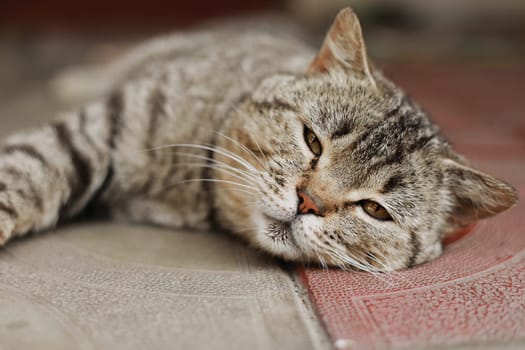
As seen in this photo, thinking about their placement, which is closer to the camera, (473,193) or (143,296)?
(143,296)

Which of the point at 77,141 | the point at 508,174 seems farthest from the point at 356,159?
the point at 508,174

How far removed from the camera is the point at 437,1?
23.3 ft

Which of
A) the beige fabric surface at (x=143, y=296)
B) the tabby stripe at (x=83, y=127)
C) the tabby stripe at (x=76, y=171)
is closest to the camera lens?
the beige fabric surface at (x=143, y=296)

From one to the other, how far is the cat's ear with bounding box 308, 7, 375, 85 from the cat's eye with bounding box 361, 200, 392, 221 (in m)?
0.38

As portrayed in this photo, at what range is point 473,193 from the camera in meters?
1.51

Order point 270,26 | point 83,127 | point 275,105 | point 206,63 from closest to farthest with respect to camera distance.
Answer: point 275,105
point 83,127
point 206,63
point 270,26

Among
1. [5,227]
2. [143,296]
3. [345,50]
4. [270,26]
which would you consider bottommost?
[143,296]

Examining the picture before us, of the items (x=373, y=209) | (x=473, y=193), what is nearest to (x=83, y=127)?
(x=373, y=209)

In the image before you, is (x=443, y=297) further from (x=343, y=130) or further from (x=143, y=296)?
(x=143, y=296)

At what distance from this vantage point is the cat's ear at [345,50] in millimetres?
1546

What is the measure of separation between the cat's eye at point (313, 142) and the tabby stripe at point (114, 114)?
2.19 ft

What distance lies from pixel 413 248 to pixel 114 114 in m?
1.05

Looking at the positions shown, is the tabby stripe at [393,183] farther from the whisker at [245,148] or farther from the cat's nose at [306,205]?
the whisker at [245,148]

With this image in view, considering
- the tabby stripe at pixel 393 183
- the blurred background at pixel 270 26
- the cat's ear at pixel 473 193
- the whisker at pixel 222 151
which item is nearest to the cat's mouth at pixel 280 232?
the whisker at pixel 222 151
